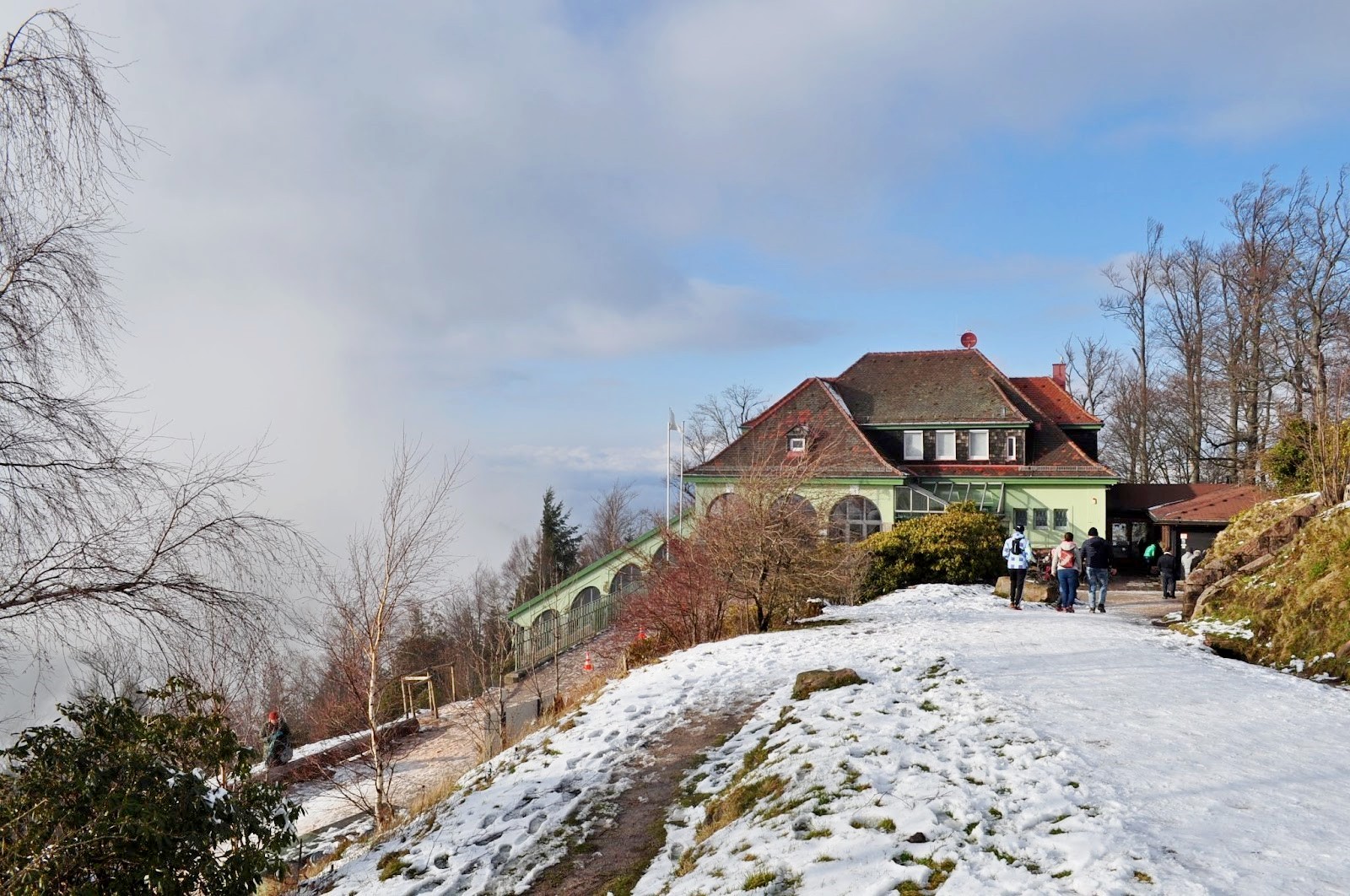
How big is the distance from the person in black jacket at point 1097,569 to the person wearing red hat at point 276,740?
16658 millimetres

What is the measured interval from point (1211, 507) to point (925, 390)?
1079cm

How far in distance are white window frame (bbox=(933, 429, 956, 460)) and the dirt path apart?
25911 mm

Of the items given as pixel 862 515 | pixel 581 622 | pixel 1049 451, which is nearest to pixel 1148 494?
pixel 1049 451

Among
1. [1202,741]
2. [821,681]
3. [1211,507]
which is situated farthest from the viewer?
[1211,507]

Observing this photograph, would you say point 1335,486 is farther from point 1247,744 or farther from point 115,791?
point 115,791

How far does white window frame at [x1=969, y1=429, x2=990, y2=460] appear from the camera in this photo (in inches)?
1283

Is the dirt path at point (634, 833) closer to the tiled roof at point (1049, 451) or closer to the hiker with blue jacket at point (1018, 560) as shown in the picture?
the hiker with blue jacket at point (1018, 560)

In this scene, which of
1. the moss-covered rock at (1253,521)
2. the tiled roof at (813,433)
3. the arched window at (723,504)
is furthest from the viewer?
the tiled roof at (813,433)

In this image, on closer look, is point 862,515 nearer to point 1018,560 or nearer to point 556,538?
point 1018,560

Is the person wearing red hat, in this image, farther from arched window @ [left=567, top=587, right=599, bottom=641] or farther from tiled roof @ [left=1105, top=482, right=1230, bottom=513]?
tiled roof @ [left=1105, top=482, right=1230, bottom=513]

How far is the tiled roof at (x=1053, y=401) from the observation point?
1358 inches

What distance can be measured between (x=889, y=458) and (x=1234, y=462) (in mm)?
14917

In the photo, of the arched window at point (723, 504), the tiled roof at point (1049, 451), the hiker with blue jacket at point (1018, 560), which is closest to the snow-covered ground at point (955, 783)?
the arched window at point (723, 504)

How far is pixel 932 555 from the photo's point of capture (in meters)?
21.2
